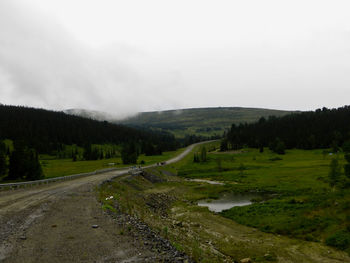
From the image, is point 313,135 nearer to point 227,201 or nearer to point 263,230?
point 227,201

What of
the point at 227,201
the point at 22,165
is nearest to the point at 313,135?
the point at 227,201

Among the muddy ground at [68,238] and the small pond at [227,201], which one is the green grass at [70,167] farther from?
the muddy ground at [68,238]

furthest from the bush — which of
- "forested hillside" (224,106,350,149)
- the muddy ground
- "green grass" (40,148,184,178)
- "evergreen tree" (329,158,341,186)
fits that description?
"forested hillside" (224,106,350,149)

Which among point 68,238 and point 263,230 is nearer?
point 68,238

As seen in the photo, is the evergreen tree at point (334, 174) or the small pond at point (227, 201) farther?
the evergreen tree at point (334, 174)

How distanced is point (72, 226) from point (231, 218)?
2222 cm

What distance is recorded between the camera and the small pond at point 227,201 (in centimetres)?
4080

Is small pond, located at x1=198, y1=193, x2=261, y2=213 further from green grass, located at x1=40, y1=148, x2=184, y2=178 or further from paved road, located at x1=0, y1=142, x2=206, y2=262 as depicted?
green grass, located at x1=40, y1=148, x2=184, y2=178

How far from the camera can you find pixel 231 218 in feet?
106

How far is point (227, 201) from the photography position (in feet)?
150

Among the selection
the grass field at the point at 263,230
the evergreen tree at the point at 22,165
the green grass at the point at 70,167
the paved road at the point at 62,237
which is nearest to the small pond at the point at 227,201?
the grass field at the point at 263,230

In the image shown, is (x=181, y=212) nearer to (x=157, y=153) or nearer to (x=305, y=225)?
(x=305, y=225)

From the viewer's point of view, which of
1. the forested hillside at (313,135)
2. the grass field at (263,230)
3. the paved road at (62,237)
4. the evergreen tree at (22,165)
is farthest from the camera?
the forested hillside at (313,135)

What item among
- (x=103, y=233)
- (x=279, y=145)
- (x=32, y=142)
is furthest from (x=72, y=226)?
(x=32, y=142)
